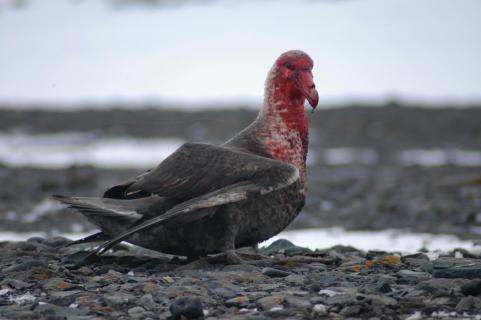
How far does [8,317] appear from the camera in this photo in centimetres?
579

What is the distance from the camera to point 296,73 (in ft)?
25.9

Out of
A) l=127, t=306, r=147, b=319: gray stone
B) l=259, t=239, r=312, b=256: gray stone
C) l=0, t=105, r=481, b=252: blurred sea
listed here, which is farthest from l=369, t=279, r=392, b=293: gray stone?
l=0, t=105, r=481, b=252: blurred sea

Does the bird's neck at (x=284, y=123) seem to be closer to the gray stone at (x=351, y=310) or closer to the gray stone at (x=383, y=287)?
the gray stone at (x=383, y=287)

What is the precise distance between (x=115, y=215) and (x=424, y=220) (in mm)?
6497

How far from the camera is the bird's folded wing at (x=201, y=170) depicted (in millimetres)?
7266

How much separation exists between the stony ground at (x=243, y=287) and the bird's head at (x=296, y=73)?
4.46 feet

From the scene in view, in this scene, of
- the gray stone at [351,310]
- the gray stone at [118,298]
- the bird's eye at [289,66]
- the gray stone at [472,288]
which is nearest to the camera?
the gray stone at [351,310]

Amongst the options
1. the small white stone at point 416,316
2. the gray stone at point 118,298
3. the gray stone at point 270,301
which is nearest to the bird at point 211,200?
the gray stone at point 118,298

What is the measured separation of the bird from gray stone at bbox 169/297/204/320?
1359 mm

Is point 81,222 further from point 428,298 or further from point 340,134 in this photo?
point 340,134

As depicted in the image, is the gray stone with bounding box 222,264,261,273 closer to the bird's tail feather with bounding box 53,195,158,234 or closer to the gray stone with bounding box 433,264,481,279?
the bird's tail feather with bounding box 53,195,158,234

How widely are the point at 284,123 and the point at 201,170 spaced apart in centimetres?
99

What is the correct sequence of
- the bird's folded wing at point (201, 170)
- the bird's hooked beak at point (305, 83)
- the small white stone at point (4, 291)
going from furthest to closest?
the bird's hooked beak at point (305, 83)
the bird's folded wing at point (201, 170)
the small white stone at point (4, 291)

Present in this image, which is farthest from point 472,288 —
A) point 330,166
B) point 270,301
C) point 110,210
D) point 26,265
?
point 330,166
